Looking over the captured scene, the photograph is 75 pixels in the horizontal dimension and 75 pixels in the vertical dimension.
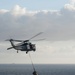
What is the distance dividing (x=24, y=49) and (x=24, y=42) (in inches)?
56.3

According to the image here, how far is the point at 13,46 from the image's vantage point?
64.6 meters

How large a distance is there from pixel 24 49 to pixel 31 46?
5.10 ft

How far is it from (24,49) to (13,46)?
2.92m

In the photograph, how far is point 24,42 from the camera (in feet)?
207

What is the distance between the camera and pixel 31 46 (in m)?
63.2

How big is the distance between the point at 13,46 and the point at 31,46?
403 centimetres

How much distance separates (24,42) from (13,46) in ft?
9.46
